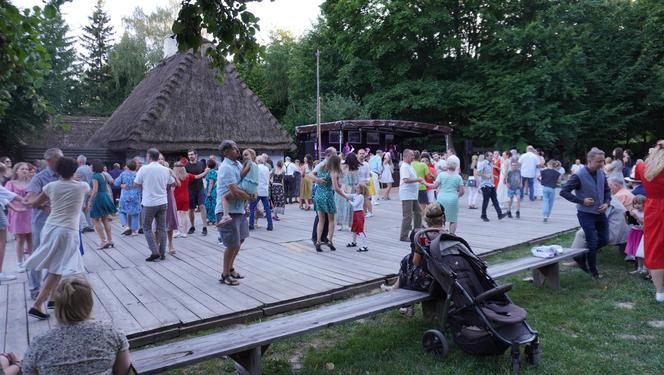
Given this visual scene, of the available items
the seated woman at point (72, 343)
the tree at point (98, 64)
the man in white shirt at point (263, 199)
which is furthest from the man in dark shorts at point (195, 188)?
the tree at point (98, 64)

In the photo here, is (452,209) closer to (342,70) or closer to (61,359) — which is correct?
(61,359)

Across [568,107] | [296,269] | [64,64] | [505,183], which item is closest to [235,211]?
[296,269]

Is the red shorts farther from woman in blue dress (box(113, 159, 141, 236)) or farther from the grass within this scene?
woman in blue dress (box(113, 159, 141, 236))

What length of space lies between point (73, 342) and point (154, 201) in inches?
197

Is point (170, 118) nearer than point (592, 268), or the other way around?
point (592, 268)

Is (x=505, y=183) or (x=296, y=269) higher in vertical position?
(x=505, y=183)

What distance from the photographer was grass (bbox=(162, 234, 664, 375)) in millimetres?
3688

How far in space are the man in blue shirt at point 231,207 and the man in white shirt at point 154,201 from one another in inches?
70.3

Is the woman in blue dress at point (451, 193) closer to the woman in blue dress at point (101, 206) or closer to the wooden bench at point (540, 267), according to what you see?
the wooden bench at point (540, 267)

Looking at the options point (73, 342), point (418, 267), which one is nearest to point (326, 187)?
point (418, 267)

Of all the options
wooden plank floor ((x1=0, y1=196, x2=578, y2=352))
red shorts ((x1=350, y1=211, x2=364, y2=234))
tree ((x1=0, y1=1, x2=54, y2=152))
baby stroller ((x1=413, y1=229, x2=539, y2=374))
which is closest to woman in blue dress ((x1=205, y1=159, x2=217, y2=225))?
wooden plank floor ((x1=0, y1=196, x2=578, y2=352))

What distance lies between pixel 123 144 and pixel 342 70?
16.7 meters

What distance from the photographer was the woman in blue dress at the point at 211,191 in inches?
400

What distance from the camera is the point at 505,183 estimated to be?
13.0 meters
